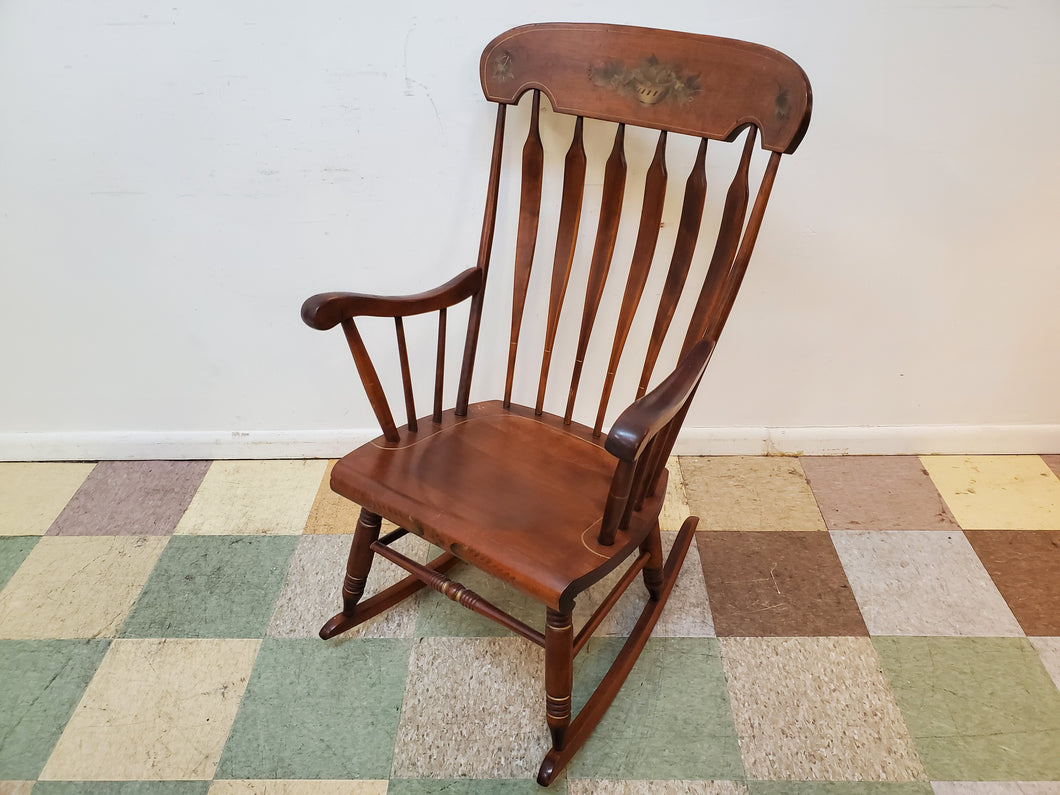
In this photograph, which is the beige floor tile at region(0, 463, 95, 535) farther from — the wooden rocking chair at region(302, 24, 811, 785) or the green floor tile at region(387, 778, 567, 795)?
the green floor tile at region(387, 778, 567, 795)

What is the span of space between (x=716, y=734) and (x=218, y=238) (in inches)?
60.5

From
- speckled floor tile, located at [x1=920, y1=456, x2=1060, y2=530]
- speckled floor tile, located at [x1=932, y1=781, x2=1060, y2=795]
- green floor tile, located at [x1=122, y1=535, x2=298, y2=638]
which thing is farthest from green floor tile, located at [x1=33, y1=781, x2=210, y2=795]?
speckled floor tile, located at [x1=920, y1=456, x2=1060, y2=530]

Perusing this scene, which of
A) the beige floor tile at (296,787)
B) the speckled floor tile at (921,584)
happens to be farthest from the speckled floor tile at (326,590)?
the speckled floor tile at (921,584)

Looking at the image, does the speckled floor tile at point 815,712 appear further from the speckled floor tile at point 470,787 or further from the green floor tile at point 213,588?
the green floor tile at point 213,588

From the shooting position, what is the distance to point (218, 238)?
1635mm

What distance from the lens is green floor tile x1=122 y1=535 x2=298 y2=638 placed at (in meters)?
1.45

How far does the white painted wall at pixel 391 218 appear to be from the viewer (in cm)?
140

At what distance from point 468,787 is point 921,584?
1.09 m

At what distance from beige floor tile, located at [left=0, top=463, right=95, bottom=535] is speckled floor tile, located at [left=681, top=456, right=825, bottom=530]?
5.50 ft

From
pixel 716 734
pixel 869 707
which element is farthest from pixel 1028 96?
pixel 716 734

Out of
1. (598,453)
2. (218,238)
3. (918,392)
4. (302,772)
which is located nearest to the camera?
(302,772)

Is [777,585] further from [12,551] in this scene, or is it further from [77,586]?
[12,551]

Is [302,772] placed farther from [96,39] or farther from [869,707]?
[96,39]

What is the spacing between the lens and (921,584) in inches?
60.5
